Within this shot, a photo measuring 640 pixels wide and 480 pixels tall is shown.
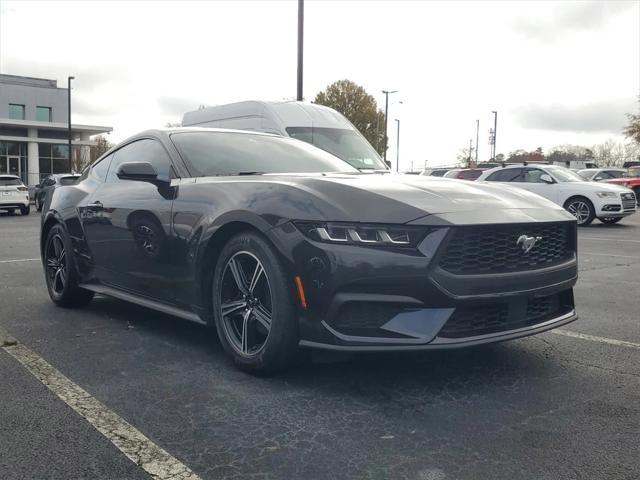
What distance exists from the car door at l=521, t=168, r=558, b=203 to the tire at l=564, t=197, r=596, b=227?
0.42 m

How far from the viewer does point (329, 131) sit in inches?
487

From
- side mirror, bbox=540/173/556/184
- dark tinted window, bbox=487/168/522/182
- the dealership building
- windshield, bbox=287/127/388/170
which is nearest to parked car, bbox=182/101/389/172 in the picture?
windshield, bbox=287/127/388/170

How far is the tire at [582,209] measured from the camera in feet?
53.1

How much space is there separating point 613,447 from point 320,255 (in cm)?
149

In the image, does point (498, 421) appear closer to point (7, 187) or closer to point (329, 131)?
point (329, 131)

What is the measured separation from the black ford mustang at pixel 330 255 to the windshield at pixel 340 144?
738 centimetres

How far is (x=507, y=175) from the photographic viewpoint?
17.2 meters

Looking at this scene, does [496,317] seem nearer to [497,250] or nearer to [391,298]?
[497,250]

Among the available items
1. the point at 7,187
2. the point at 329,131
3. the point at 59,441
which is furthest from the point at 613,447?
the point at 7,187

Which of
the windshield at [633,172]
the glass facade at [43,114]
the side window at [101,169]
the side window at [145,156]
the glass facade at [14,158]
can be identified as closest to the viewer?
the side window at [145,156]

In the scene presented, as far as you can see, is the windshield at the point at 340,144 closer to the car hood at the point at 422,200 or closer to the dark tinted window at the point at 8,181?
the car hood at the point at 422,200

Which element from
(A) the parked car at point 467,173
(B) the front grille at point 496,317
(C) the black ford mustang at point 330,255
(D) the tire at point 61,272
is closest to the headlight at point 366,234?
(C) the black ford mustang at point 330,255

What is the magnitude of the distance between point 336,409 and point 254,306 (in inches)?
30.3

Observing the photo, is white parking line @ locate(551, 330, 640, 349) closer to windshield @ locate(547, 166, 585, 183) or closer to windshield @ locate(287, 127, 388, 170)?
windshield @ locate(287, 127, 388, 170)
